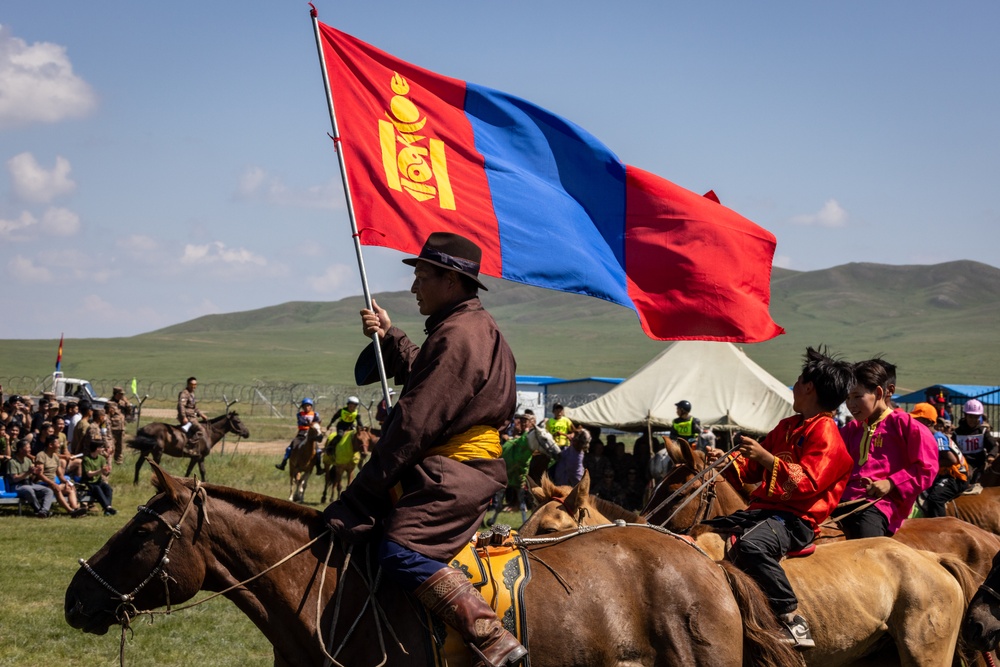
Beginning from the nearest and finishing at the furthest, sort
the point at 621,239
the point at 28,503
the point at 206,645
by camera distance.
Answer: the point at 621,239
the point at 206,645
the point at 28,503

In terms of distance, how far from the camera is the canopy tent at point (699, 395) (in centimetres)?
2028

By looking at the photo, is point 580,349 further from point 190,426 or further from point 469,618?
point 469,618

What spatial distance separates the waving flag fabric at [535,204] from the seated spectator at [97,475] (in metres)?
13.0

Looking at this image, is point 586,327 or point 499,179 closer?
point 499,179

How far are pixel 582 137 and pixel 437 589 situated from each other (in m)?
4.06

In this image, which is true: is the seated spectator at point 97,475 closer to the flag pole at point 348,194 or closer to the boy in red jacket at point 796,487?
the flag pole at point 348,194

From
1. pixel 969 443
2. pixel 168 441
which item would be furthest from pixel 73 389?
pixel 969 443

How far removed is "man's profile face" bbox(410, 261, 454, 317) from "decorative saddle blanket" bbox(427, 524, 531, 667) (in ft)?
3.45

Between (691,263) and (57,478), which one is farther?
(57,478)

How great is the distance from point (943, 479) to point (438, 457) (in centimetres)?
955

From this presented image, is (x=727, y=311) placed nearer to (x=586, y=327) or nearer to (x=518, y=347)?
(x=518, y=347)

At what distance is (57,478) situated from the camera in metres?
17.5

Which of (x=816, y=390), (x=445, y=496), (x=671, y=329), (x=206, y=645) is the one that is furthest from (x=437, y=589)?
(x=206, y=645)

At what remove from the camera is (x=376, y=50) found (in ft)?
22.1
